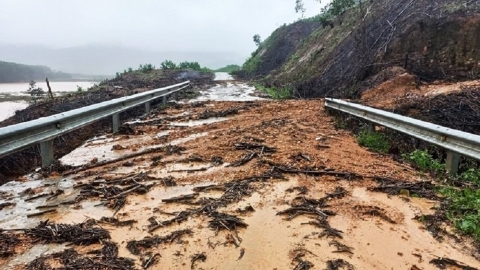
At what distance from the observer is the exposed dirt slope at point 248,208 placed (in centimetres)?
243

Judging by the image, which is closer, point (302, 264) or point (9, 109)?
point (302, 264)

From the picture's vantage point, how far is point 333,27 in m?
24.7

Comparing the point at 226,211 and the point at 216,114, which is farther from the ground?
the point at 216,114

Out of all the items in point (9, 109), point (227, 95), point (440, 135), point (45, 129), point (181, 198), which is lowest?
point (9, 109)

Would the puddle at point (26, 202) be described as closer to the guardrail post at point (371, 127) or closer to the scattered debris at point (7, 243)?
the scattered debris at point (7, 243)

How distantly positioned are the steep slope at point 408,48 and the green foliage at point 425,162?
6.53 metres

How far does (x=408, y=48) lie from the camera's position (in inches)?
483

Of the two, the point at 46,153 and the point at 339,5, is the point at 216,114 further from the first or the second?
the point at 339,5

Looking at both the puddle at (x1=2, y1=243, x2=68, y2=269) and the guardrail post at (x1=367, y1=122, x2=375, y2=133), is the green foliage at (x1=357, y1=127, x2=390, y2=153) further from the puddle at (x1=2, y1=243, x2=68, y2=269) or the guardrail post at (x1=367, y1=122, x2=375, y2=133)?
the puddle at (x1=2, y1=243, x2=68, y2=269)

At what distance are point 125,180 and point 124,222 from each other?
3.31 feet

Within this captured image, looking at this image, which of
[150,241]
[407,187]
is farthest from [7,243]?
[407,187]

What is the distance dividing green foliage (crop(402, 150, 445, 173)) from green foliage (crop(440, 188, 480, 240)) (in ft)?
2.72

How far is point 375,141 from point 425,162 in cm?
131

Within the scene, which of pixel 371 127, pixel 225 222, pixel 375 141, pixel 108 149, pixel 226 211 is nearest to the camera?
pixel 225 222
